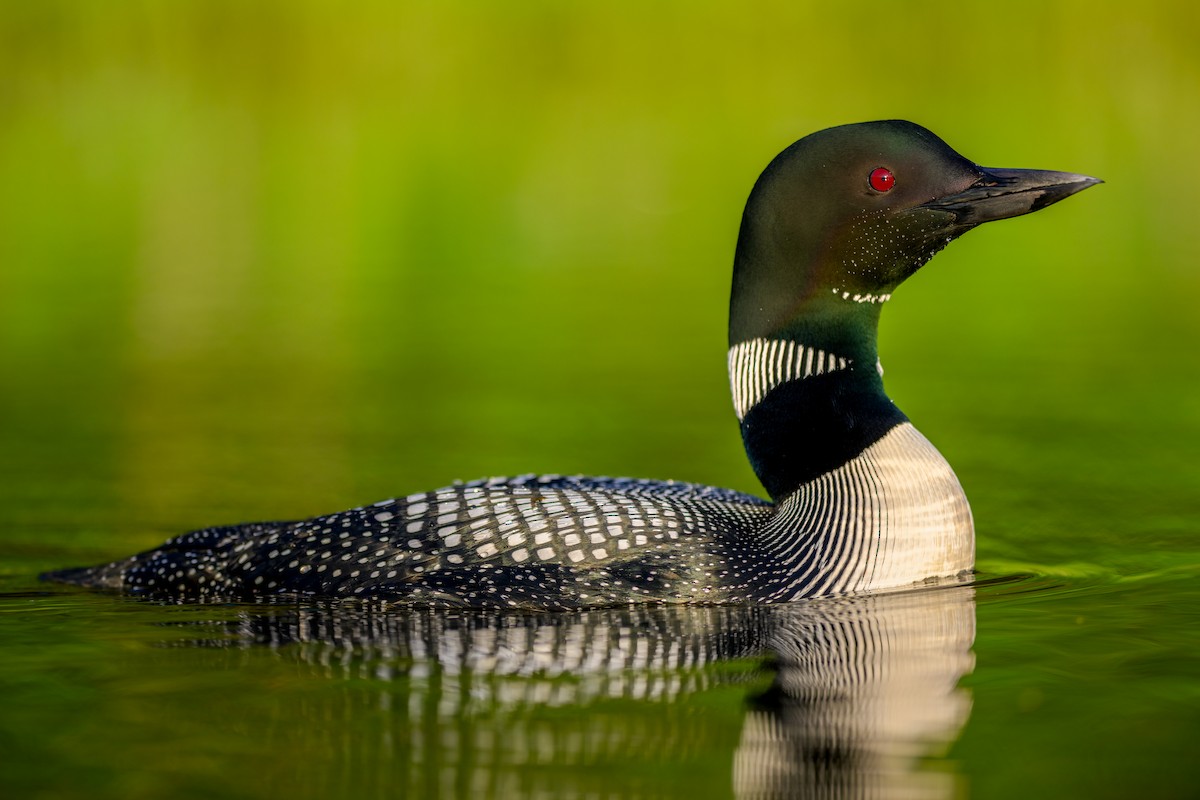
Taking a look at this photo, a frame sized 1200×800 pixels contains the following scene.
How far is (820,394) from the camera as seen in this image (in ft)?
16.4

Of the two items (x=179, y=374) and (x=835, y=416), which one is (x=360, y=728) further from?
(x=179, y=374)

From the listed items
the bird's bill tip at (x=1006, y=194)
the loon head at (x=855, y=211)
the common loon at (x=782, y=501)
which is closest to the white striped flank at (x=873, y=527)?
the common loon at (x=782, y=501)

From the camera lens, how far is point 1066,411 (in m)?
8.00

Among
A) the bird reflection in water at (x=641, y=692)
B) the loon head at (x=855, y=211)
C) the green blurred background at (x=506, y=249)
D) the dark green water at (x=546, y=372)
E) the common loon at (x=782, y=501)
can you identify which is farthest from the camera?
the green blurred background at (x=506, y=249)

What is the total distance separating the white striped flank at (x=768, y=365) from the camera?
198 inches

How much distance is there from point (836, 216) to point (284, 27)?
Answer: 15.4 meters

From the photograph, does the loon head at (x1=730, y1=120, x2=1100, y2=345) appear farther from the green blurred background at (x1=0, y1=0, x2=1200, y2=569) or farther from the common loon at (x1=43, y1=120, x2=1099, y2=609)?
the green blurred background at (x1=0, y1=0, x2=1200, y2=569)

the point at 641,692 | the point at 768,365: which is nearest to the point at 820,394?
the point at 768,365

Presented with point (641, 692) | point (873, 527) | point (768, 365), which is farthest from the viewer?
point (768, 365)

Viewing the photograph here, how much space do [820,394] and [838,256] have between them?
0.39m

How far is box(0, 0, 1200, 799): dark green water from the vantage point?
3641mm

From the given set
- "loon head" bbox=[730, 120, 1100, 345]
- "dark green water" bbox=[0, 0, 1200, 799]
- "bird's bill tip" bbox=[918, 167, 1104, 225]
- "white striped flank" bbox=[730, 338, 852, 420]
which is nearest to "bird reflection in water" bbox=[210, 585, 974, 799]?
"dark green water" bbox=[0, 0, 1200, 799]

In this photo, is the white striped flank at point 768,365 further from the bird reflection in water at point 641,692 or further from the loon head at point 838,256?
the bird reflection in water at point 641,692

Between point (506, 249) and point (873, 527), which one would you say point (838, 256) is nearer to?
point (873, 527)
